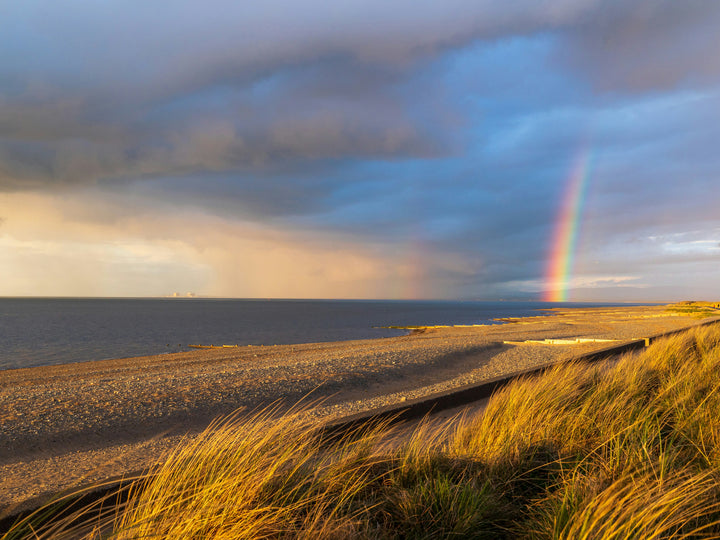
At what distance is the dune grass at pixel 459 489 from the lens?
107 inches

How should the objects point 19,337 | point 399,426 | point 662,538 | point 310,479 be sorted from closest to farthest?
point 662,538, point 310,479, point 399,426, point 19,337

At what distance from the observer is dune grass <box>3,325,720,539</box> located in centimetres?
271

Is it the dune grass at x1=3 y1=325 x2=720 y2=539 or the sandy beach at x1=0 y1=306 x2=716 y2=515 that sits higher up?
the dune grass at x1=3 y1=325 x2=720 y2=539

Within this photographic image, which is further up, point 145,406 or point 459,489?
point 459,489

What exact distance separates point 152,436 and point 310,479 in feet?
18.0

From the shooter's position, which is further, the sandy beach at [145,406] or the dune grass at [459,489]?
the sandy beach at [145,406]

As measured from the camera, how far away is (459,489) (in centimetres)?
337

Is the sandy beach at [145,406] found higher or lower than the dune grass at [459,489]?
lower

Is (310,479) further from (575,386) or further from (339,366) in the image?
(339,366)

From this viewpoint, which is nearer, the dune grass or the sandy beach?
the dune grass

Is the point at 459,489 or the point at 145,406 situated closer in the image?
the point at 459,489

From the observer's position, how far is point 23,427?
7.69m

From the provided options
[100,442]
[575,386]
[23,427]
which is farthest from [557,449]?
[23,427]

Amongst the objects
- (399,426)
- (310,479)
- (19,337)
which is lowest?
(19,337)
